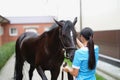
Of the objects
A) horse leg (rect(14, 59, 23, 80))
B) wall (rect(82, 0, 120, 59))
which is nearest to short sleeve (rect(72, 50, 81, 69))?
horse leg (rect(14, 59, 23, 80))

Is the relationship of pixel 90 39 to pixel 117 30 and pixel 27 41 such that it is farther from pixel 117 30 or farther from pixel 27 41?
pixel 117 30

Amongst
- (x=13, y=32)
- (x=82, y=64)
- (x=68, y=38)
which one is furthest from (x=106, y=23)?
(x=13, y=32)

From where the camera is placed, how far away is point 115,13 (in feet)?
44.2

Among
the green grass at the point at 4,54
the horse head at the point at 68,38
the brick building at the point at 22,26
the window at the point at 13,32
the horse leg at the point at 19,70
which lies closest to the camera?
the horse head at the point at 68,38

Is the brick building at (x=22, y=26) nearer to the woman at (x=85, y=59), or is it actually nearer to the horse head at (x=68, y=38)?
the horse head at (x=68, y=38)

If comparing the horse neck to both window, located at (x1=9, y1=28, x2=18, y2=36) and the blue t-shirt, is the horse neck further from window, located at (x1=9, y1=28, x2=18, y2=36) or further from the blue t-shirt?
window, located at (x1=9, y1=28, x2=18, y2=36)

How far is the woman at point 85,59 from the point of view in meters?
4.86

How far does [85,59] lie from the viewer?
4.88 metres

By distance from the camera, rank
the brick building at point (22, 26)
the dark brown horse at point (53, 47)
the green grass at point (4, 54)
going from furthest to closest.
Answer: the brick building at point (22, 26) < the green grass at point (4, 54) < the dark brown horse at point (53, 47)

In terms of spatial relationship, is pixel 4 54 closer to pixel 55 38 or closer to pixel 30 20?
pixel 55 38

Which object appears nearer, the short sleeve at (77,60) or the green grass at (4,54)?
the short sleeve at (77,60)

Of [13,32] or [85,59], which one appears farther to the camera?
[13,32]

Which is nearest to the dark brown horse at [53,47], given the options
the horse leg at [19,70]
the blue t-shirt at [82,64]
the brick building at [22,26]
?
the blue t-shirt at [82,64]

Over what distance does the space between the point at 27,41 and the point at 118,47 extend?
4746mm
